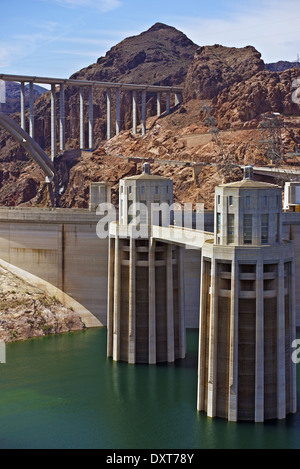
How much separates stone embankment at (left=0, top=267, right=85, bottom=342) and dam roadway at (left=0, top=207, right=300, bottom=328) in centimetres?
164

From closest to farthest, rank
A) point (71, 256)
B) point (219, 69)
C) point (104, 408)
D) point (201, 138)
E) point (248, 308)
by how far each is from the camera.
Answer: point (248, 308) → point (104, 408) → point (71, 256) → point (201, 138) → point (219, 69)

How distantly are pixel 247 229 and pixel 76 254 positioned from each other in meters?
29.3

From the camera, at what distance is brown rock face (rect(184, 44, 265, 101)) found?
424 ft

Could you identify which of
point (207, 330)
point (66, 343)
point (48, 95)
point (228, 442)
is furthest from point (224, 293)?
point (48, 95)

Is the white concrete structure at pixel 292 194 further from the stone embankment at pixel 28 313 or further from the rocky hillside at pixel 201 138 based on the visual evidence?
the rocky hillside at pixel 201 138

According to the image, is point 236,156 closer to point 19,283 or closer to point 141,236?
point 19,283

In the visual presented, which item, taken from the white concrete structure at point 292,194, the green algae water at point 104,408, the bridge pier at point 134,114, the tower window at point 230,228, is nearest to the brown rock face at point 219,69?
the bridge pier at point 134,114

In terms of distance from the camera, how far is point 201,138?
391 ft

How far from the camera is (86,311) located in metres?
71.4

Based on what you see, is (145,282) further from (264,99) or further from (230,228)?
(264,99)

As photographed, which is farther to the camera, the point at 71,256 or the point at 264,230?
the point at 71,256

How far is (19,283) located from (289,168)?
46.5 m

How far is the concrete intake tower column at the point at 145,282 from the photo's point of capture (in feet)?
190

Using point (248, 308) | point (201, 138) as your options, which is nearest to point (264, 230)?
point (248, 308)
